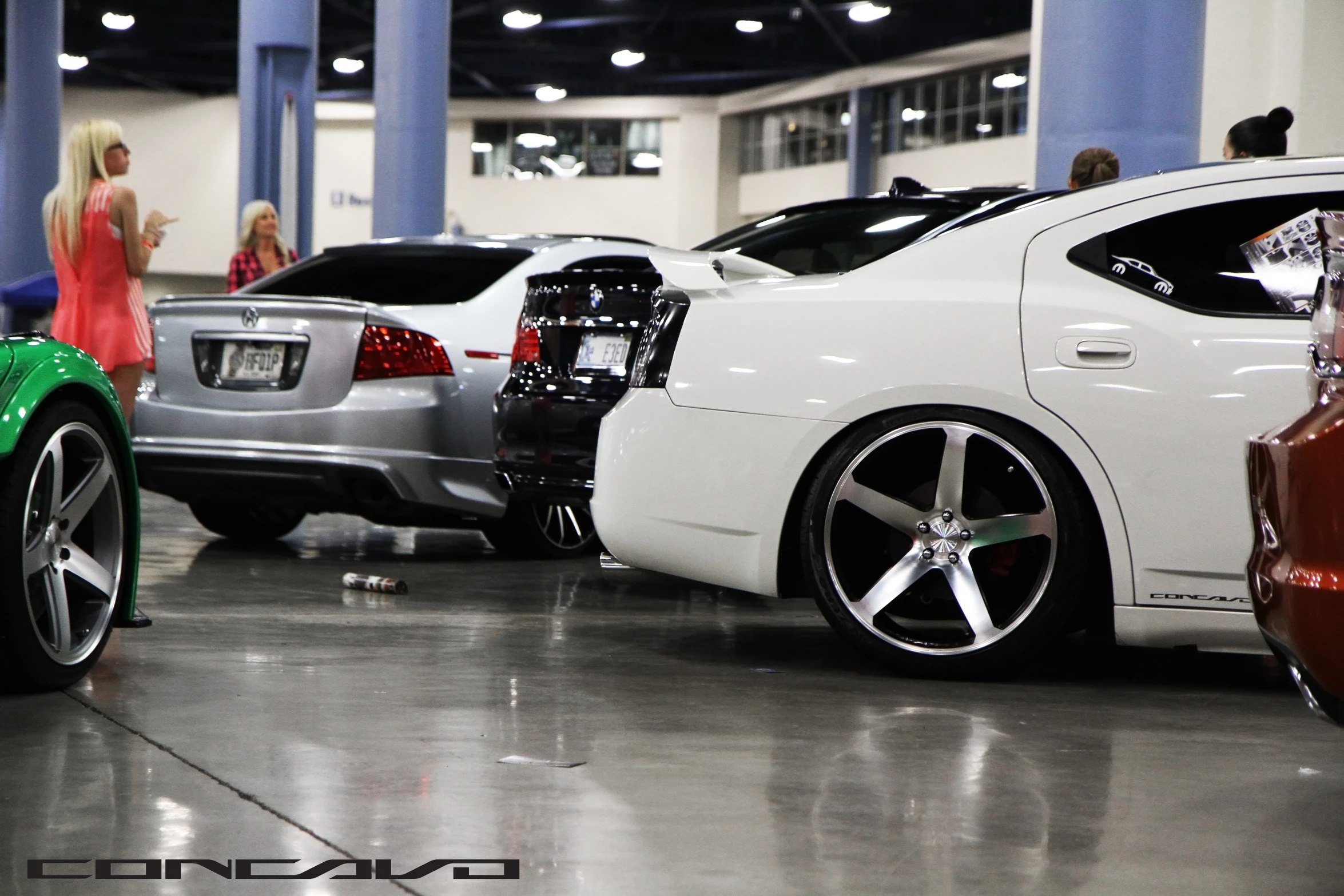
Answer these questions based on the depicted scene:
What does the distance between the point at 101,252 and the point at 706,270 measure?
177 inches

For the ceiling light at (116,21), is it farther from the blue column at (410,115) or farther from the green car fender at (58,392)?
the green car fender at (58,392)

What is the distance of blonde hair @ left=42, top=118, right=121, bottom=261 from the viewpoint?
326 inches

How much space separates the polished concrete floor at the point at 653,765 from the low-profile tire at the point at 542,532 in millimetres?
1844

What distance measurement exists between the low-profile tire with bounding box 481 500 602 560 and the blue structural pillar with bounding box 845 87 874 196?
38.3 metres

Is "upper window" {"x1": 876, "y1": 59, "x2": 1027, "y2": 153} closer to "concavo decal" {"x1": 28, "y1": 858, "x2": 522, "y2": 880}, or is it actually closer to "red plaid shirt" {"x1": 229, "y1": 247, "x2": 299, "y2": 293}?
"red plaid shirt" {"x1": 229, "y1": 247, "x2": 299, "y2": 293}

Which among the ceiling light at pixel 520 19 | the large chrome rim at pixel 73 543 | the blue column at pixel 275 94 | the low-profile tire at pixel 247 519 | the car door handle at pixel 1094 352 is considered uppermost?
the ceiling light at pixel 520 19

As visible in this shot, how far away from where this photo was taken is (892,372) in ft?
15.3

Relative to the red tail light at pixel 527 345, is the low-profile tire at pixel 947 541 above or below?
below

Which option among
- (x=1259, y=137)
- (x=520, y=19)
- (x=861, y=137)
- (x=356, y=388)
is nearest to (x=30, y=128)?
(x=520, y=19)

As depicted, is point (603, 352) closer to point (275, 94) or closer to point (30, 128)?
point (275, 94)

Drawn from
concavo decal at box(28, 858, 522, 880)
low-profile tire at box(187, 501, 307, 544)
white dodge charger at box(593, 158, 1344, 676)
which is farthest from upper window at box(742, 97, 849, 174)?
concavo decal at box(28, 858, 522, 880)

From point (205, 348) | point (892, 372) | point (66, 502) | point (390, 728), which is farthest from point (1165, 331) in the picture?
point (205, 348)

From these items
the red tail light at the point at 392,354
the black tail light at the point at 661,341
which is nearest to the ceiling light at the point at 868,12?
the red tail light at the point at 392,354

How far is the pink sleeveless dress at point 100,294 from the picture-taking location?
26.9 ft
